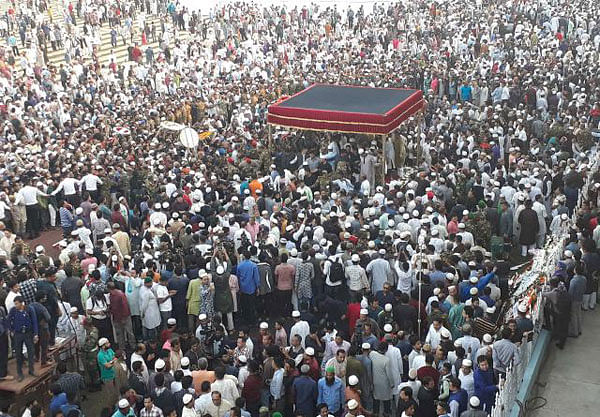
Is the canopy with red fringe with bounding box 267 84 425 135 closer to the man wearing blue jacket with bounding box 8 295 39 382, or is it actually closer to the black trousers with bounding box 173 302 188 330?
the black trousers with bounding box 173 302 188 330

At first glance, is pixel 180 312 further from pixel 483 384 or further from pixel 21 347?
pixel 483 384

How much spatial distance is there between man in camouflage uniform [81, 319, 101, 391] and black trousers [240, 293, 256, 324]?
2418mm

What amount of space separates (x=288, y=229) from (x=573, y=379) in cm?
486

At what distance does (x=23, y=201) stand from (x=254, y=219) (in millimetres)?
5070

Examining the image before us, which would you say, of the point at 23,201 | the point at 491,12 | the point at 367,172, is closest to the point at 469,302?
the point at 367,172

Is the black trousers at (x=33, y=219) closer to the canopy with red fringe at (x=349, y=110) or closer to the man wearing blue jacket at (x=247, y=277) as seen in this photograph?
the canopy with red fringe at (x=349, y=110)

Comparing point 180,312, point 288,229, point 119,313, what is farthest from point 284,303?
point 119,313

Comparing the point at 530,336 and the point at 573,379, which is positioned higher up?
the point at 530,336

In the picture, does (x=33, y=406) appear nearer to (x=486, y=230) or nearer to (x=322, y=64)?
(x=486, y=230)

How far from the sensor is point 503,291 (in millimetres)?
10922

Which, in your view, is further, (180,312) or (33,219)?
(33,219)

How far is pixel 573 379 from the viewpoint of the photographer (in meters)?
10.5

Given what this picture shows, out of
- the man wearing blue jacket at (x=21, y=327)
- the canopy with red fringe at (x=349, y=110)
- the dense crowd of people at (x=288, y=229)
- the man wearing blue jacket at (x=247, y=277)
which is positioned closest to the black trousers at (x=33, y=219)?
the dense crowd of people at (x=288, y=229)

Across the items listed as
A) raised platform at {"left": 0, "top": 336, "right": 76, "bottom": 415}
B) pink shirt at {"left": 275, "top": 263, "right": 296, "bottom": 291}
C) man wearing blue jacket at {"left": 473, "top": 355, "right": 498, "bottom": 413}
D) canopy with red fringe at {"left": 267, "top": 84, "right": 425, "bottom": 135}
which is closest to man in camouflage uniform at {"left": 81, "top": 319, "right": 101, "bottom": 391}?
raised platform at {"left": 0, "top": 336, "right": 76, "bottom": 415}
